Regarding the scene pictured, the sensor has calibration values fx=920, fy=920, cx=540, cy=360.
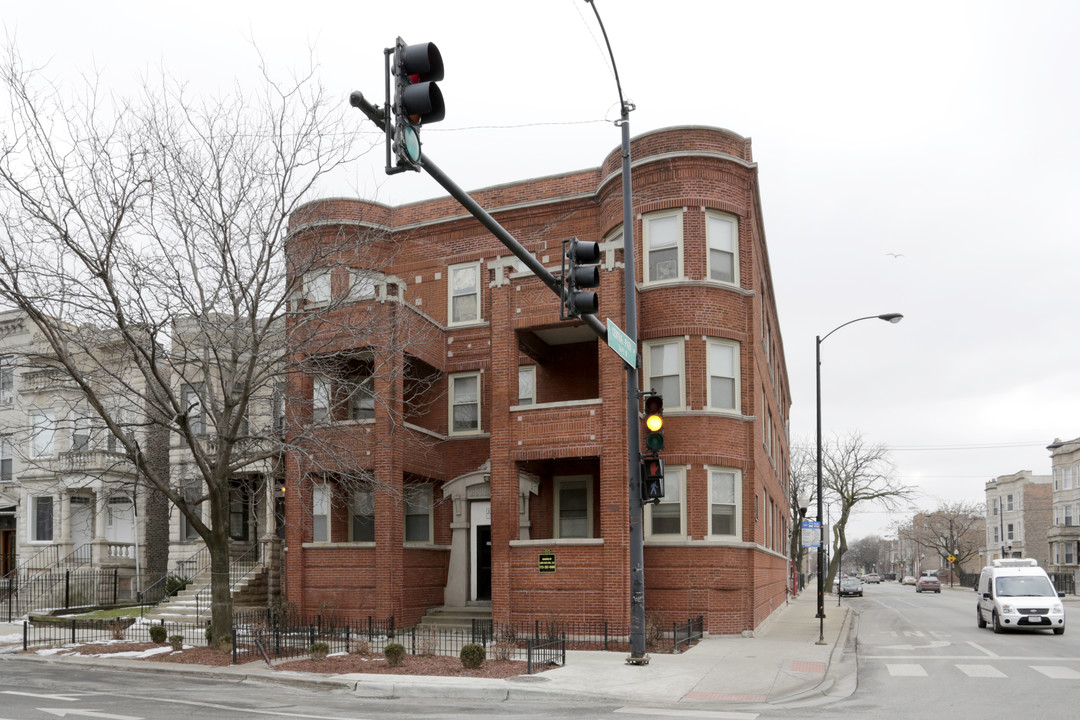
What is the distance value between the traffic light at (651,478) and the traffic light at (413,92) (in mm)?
9419

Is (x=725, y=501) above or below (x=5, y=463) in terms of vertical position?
below

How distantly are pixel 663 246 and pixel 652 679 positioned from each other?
1207 cm

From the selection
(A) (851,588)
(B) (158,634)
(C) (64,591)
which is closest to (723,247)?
(B) (158,634)

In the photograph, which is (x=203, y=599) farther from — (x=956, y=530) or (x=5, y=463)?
(x=956, y=530)

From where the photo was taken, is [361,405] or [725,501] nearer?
[725,501]

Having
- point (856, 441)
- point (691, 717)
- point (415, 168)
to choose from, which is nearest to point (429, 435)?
point (691, 717)

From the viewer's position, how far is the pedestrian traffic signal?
15.6m

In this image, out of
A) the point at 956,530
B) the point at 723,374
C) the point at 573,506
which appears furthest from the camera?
the point at 956,530

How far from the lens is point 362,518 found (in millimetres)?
26078

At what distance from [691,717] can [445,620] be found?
13.4 m

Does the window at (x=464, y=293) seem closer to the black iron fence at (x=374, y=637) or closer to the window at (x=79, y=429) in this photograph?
the black iron fence at (x=374, y=637)

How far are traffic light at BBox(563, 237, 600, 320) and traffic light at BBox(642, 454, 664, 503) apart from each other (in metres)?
4.69

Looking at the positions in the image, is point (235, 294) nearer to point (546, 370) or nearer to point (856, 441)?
point (546, 370)

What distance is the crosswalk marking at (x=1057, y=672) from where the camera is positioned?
52.9 feet
